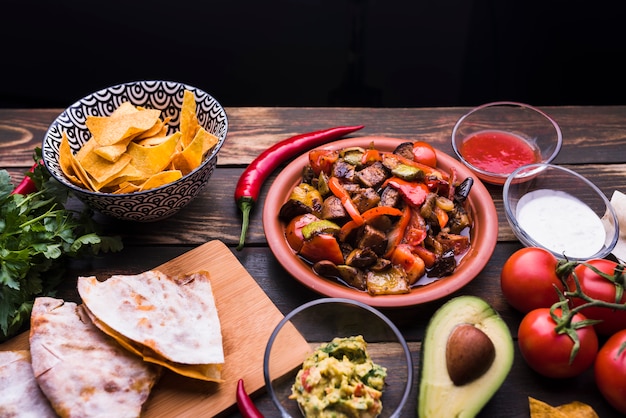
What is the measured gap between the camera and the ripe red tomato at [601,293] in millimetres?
2221

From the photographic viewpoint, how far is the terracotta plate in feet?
7.77

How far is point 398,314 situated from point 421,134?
4.30ft

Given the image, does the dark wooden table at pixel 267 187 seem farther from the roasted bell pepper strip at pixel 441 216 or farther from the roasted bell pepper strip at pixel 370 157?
the roasted bell pepper strip at pixel 370 157

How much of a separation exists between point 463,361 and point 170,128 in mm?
1889

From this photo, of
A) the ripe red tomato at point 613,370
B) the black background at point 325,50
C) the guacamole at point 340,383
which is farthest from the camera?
the black background at point 325,50

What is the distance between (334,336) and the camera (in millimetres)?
2314

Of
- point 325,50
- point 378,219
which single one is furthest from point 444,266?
point 325,50

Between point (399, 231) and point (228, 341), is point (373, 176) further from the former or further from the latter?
point (228, 341)

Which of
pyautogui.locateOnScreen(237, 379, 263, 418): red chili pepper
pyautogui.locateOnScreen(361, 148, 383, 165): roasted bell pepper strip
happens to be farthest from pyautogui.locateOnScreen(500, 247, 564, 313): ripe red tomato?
pyautogui.locateOnScreen(237, 379, 263, 418): red chili pepper

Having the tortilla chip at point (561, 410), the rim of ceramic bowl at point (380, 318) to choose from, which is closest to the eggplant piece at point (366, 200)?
the rim of ceramic bowl at point (380, 318)

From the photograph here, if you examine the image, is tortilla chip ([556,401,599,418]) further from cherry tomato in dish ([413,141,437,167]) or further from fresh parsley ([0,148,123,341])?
fresh parsley ([0,148,123,341])

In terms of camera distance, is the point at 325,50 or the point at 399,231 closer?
Answer: the point at 399,231

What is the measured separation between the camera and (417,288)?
2447 mm

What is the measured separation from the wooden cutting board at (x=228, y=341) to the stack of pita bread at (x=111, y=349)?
8 centimetres
